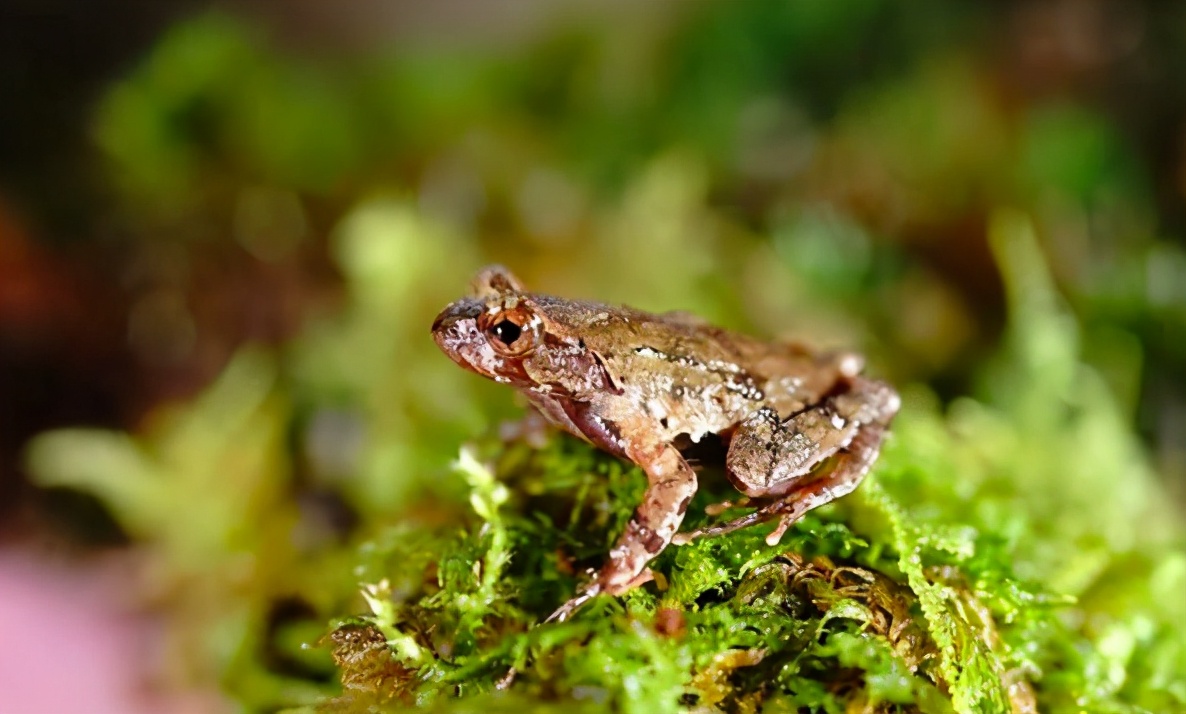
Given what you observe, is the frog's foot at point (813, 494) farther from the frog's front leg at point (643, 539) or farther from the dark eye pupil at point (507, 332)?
the dark eye pupil at point (507, 332)

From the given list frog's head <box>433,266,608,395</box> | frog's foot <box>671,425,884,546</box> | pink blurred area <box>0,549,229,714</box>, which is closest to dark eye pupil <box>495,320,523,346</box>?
frog's head <box>433,266,608,395</box>

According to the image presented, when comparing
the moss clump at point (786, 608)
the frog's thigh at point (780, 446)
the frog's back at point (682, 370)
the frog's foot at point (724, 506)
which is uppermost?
the frog's back at point (682, 370)

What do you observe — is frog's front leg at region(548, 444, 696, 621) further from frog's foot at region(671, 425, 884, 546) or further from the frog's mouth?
the frog's mouth

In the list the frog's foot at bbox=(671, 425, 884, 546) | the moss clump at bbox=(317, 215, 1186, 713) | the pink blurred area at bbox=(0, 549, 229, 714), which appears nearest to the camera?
the moss clump at bbox=(317, 215, 1186, 713)

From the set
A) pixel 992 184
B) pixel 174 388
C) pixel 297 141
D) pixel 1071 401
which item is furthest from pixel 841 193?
pixel 174 388

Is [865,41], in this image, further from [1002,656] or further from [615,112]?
[1002,656]

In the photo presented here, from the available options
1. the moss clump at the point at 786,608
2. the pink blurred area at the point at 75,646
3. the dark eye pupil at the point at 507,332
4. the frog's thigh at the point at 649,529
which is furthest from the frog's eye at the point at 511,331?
the pink blurred area at the point at 75,646

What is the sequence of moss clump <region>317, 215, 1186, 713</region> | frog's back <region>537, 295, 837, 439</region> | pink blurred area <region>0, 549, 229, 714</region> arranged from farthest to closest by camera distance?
1. pink blurred area <region>0, 549, 229, 714</region>
2. frog's back <region>537, 295, 837, 439</region>
3. moss clump <region>317, 215, 1186, 713</region>

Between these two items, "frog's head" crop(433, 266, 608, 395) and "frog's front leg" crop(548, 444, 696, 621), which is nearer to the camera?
"frog's front leg" crop(548, 444, 696, 621)
